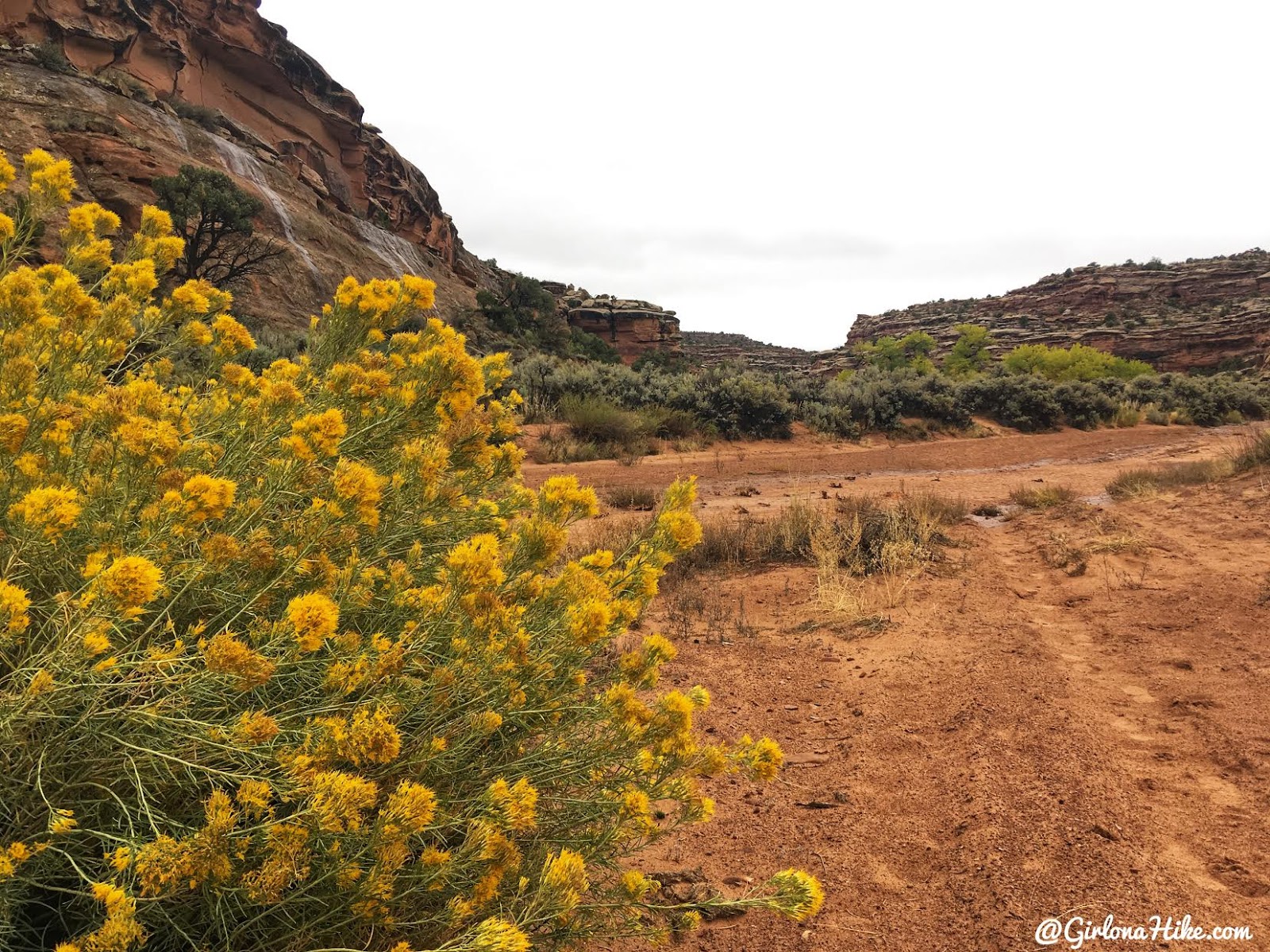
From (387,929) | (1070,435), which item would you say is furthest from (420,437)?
(1070,435)

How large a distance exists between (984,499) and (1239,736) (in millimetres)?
7053

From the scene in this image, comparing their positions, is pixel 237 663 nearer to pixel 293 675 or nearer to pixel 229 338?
pixel 293 675

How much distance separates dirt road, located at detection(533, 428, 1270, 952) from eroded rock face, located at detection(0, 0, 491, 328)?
77.8 ft

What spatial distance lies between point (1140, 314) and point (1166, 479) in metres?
62.0

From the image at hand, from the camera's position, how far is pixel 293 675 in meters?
1.49

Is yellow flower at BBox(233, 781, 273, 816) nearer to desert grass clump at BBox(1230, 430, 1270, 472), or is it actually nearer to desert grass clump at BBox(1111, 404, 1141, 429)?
desert grass clump at BBox(1230, 430, 1270, 472)

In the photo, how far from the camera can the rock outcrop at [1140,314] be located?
47094 mm

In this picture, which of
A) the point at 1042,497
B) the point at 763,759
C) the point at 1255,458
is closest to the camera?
the point at 763,759

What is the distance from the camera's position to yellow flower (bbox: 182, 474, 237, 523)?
135cm

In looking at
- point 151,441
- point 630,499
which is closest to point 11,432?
point 151,441

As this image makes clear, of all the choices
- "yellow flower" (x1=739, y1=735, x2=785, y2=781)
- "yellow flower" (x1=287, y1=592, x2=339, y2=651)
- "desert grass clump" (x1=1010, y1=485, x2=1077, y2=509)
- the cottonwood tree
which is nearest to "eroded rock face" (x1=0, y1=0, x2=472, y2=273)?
the cottonwood tree

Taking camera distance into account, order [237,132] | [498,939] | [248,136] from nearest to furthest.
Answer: [498,939] < [237,132] < [248,136]

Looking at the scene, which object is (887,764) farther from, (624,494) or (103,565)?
(624,494)

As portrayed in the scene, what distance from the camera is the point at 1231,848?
84.6 inches
